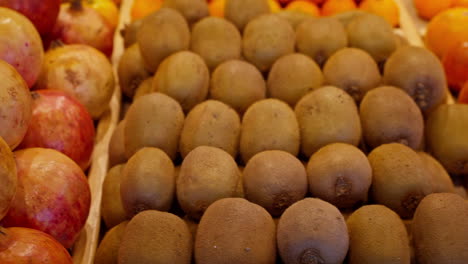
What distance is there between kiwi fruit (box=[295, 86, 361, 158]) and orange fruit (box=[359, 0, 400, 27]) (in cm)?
68

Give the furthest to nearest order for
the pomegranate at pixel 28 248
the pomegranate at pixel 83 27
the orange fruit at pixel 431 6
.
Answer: the orange fruit at pixel 431 6 < the pomegranate at pixel 83 27 < the pomegranate at pixel 28 248

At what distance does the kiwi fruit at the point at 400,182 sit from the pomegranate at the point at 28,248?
58 centimetres

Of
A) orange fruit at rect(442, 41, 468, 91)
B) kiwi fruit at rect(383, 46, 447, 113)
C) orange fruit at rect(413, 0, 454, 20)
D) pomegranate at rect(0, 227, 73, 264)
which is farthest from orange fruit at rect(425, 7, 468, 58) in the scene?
pomegranate at rect(0, 227, 73, 264)

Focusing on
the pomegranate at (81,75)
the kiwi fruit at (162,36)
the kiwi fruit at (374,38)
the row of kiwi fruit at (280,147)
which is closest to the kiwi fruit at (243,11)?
the row of kiwi fruit at (280,147)

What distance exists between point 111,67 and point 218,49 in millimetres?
381

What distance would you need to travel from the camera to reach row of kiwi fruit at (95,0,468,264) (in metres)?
0.85

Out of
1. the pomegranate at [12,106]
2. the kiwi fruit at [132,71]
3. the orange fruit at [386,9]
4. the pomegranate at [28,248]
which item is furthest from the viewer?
the orange fruit at [386,9]

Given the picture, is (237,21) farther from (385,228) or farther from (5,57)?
(385,228)

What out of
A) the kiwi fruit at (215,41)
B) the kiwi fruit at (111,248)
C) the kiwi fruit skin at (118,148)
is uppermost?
the kiwi fruit at (215,41)

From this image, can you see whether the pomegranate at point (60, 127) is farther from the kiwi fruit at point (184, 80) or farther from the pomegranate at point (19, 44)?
the kiwi fruit at point (184, 80)

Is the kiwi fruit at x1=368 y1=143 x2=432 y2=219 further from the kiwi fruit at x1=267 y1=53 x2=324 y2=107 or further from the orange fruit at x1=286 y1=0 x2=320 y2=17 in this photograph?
the orange fruit at x1=286 y1=0 x2=320 y2=17

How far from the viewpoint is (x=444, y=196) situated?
2.94 feet

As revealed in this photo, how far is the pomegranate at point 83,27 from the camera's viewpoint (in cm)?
153

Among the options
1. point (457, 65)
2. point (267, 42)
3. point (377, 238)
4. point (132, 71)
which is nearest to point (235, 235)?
point (377, 238)
